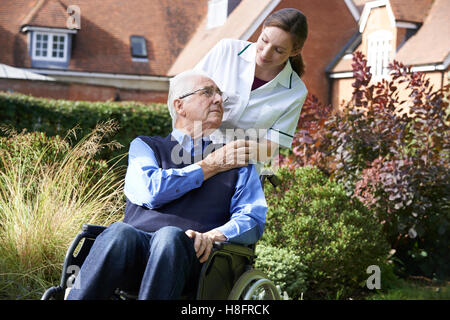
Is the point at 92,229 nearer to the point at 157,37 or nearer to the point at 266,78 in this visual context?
the point at 266,78

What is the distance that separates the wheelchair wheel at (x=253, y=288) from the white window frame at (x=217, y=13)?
19308 millimetres

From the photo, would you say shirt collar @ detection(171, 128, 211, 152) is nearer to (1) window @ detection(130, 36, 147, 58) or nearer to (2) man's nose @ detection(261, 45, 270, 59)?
(2) man's nose @ detection(261, 45, 270, 59)

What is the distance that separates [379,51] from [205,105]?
52.9 feet

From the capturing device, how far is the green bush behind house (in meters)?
11.1

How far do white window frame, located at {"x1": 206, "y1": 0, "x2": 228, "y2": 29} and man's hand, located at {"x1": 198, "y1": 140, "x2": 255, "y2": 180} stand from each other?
19.1 meters

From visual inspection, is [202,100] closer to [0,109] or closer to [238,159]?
[238,159]

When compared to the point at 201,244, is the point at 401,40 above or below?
above

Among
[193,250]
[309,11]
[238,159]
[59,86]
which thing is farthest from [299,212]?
[59,86]

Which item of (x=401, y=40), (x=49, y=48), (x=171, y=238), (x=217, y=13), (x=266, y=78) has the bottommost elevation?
(x=171, y=238)

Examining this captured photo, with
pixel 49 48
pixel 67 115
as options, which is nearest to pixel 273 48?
pixel 67 115

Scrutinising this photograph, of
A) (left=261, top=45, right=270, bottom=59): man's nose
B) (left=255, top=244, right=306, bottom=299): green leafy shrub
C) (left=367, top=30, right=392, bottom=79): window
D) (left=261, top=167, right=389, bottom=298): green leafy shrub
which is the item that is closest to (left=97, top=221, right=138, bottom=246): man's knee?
(left=261, top=45, right=270, bottom=59): man's nose

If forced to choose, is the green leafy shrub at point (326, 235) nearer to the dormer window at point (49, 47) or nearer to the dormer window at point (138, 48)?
the dormer window at point (138, 48)

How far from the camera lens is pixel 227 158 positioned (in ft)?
9.75

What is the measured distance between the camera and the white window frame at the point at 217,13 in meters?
21.6
